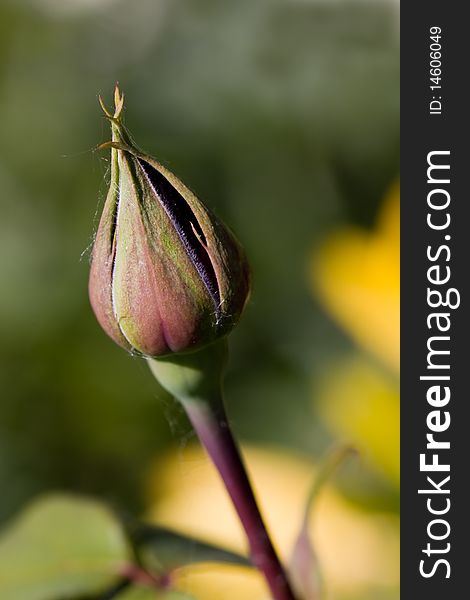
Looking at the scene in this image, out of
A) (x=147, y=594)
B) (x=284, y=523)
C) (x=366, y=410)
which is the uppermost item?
(x=366, y=410)

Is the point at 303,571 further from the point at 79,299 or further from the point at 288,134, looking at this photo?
the point at 288,134

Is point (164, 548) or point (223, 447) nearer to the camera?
point (223, 447)

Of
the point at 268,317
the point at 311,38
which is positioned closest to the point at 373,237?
the point at 268,317

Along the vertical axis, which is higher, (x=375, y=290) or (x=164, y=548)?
(x=375, y=290)

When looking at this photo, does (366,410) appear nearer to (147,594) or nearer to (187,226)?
(147,594)

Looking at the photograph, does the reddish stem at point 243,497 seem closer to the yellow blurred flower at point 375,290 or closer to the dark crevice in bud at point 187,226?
the dark crevice in bud at point 187,226

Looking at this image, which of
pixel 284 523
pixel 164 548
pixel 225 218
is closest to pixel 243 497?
pixel 164 548
